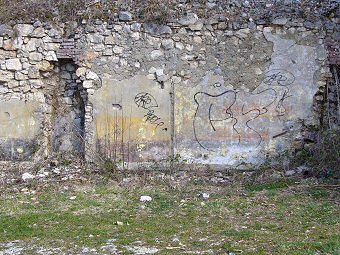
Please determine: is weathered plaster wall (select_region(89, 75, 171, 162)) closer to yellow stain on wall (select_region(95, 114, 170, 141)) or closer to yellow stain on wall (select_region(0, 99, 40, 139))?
yellow stain on wall (select_region(95, 114, 170, 141))

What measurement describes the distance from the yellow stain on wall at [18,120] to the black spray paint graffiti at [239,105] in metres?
2.93

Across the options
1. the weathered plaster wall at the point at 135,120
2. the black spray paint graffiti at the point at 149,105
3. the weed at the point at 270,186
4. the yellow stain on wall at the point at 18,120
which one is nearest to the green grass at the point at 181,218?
the weed at the point at 270,186

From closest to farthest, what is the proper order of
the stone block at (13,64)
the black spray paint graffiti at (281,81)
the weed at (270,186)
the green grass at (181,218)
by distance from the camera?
the green grass at (181,218) → the weed at (270,186) → the black spray paint graffiti at (281,81) → the stone block at (13,64)

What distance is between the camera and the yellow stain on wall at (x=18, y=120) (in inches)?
351

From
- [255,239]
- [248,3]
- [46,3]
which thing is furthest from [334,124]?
[46,3]

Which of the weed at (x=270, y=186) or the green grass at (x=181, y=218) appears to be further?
the weed at (x=270, y=186)

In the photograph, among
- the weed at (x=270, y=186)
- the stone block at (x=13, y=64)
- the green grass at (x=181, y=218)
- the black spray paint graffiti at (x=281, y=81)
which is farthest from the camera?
the stone block at (x=13, y=64)

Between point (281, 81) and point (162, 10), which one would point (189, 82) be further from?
point (281, 81)

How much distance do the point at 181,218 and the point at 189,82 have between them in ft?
10.8

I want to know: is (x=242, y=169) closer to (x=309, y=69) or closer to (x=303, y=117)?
(x=303, y=117)

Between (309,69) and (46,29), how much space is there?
4.73 meters

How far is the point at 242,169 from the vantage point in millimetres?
8750

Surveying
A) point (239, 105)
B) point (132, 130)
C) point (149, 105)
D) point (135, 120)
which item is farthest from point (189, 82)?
point (132, 130)

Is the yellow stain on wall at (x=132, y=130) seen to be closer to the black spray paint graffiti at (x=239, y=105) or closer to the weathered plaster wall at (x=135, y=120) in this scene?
the weathered plaster wall at (x=135, y=120)
